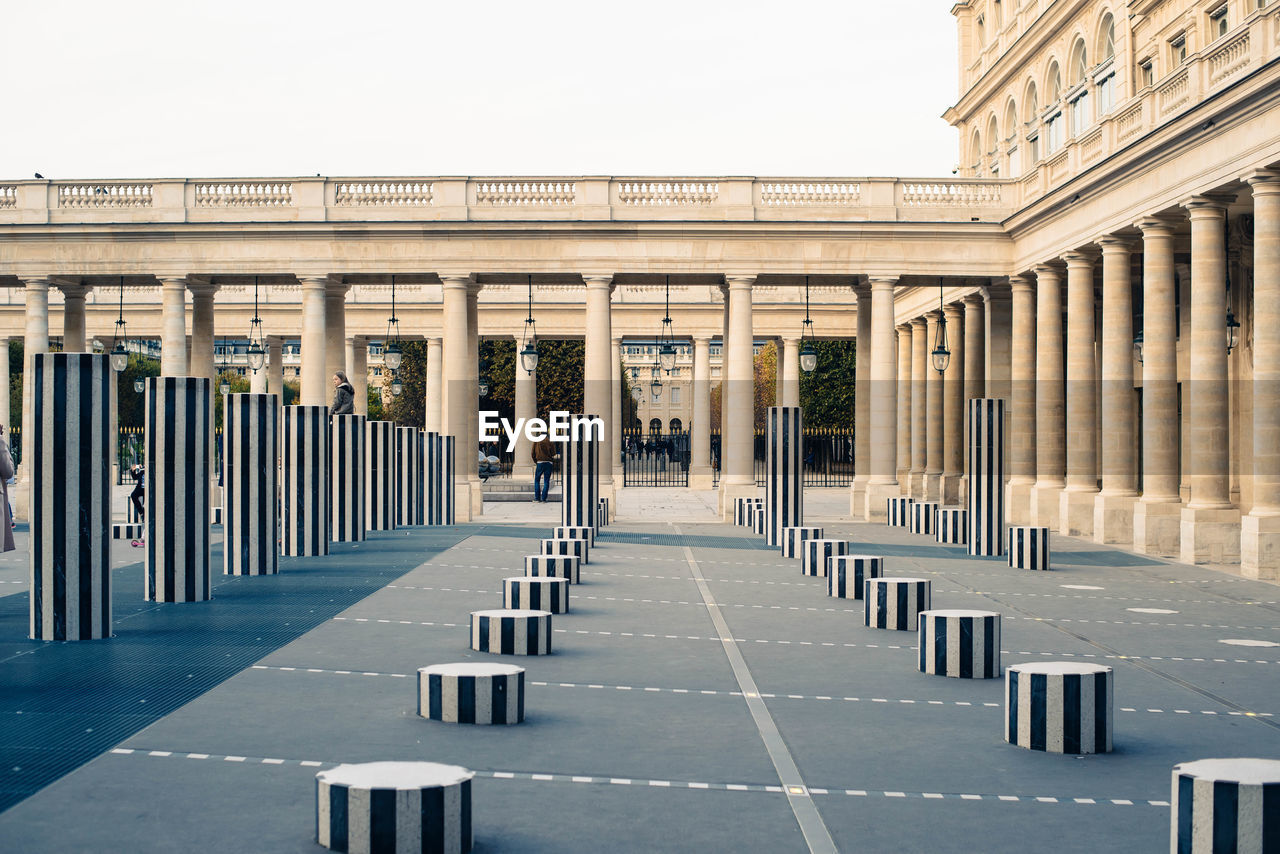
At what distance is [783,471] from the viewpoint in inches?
1021

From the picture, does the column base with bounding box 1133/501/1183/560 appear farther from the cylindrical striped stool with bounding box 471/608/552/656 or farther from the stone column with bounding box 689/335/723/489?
the stone column with bounding box 689/335/723/489

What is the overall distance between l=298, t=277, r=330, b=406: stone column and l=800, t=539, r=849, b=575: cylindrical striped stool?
1799 centimetres

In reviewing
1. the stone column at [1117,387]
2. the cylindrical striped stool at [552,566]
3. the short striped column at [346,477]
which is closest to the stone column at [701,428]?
the stone column at [1117,387]

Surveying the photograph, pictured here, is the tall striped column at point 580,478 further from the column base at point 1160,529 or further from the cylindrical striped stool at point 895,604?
the cylindrical striped stool at point 895,604

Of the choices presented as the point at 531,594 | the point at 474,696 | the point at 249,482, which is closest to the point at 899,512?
the point at 249,482

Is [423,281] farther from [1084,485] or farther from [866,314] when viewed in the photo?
[1084,485]

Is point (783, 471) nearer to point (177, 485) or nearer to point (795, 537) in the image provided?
point (795, 537)

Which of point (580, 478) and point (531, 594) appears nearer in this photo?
point (531, 594)

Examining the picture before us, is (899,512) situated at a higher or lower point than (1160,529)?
lower

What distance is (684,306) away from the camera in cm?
5097

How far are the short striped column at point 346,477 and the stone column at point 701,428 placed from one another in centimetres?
2563

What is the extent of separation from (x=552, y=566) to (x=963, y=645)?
7.60 metres

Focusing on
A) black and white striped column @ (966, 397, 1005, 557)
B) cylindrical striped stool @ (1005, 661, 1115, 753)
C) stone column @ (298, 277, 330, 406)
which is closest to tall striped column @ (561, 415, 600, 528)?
black and white striped column @ (966, 397, 1005, 557)

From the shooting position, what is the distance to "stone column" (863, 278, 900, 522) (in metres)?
33.8
